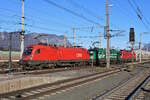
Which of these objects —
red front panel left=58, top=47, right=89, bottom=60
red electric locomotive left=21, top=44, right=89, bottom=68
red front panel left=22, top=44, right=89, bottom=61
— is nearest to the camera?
red electric locomotive left=21, top=44, right=89, bottom=68

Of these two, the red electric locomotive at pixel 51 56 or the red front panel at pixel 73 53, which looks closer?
the red electric locomotive at pixel 51 56

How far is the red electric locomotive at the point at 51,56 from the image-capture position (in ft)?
99.0

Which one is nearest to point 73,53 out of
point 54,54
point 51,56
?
point 54,54

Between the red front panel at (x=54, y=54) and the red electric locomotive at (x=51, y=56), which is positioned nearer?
the red electric locomotive at (x=51, y=56)

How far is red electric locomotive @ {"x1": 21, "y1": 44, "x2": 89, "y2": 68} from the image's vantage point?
30.2m

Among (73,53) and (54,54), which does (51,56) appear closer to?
(54,54)

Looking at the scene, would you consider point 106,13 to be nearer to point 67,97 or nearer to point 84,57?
point 84,57

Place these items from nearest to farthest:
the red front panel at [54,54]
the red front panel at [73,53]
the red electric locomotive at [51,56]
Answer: the red electric locomotive at [51,56], the red front panel at [54,54], the red front panel at [73,53]

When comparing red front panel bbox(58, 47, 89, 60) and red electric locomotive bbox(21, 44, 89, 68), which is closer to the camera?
red electric locomotive bbox(21, 44, 89, 68)

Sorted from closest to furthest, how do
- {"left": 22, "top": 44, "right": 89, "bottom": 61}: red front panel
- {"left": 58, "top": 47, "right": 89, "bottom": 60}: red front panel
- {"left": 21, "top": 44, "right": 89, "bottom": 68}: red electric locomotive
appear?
1. {"left": 21, "top": 44, "right": 89, "bottom": 68}: red electric locomotive
2. {"left": 22, "top": 44, "right": 89, "bottom": 61}: red front panel
3. {"left": 58, "top": 47, "right": 89, "bottom": 60}: red front panel

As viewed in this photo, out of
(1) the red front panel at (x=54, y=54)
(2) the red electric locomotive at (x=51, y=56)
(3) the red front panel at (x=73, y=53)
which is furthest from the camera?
(3) the red front panel at (x=73, y=53)

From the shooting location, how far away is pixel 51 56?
34.2 meters

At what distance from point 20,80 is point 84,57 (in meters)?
31.1

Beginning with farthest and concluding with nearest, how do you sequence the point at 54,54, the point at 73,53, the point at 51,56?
1. the point at 73,53
2. the point at 54,54
3. the point at 51,56
